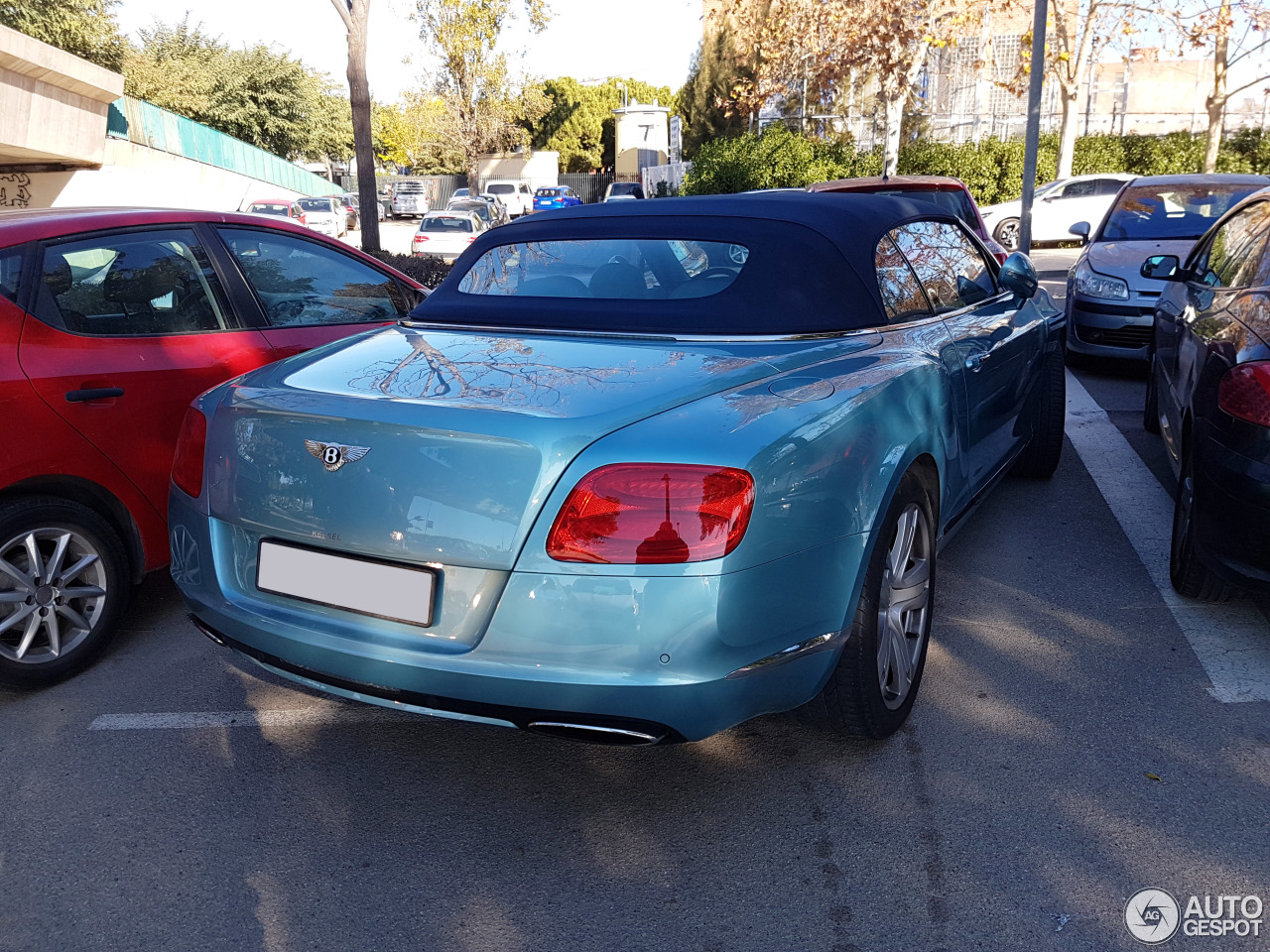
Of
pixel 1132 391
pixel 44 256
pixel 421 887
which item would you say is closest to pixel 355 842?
pixel 421 887

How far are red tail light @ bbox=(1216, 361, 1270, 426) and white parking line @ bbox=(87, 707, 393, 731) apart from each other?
9.53 feet

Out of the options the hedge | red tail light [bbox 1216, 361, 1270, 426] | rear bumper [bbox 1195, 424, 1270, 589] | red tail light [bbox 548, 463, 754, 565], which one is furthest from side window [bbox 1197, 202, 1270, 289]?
the hedge

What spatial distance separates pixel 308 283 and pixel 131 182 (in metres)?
29.5

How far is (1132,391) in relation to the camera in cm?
827

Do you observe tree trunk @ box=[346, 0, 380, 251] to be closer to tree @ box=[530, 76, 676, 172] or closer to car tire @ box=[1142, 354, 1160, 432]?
car tire @ box=[1142, 354, 1160, 432]

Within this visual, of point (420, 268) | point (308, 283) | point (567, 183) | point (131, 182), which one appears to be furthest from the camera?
point (567, 183)

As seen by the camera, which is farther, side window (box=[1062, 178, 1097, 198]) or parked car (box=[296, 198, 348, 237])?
parked car (box=[296, 198, 348, 237])

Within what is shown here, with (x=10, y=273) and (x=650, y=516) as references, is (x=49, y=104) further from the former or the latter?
(x=650, y=516)

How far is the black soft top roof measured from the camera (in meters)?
3.35

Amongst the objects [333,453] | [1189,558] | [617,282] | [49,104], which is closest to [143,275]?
[617,282]

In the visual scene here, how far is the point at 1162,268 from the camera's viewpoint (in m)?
5.97

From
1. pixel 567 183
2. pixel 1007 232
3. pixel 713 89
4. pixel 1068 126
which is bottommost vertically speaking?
pixel 1007 232

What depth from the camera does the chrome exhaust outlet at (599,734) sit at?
2.46m

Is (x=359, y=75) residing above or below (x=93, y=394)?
above
